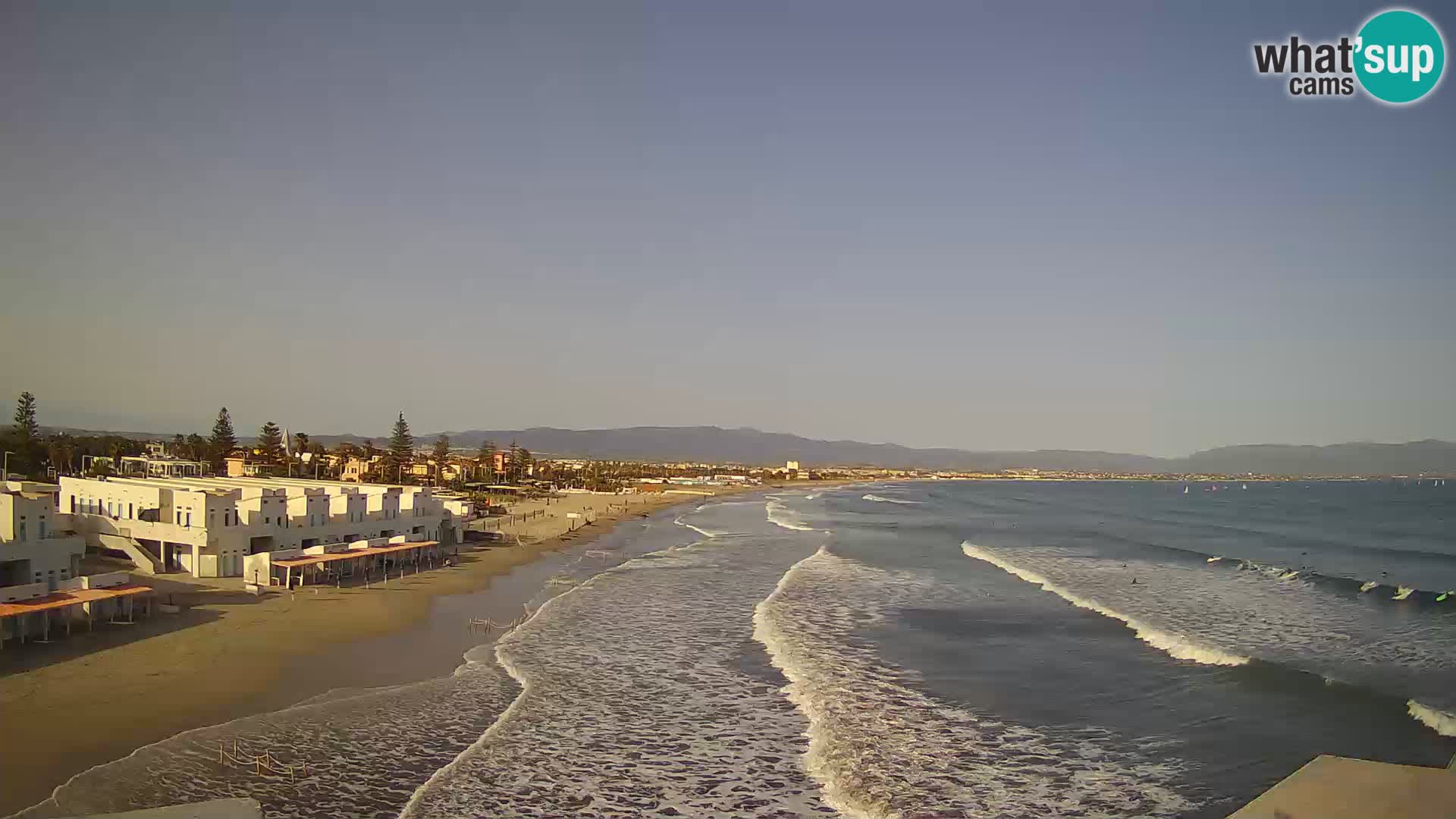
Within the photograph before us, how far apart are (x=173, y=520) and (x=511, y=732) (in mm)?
22222

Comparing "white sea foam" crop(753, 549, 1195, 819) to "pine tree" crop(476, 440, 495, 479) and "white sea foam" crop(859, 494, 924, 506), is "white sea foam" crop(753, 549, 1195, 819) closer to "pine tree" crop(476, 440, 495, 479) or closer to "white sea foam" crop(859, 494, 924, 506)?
"white sea foam" crop(859, 494, 924, 506)

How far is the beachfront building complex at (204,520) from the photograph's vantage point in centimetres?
3039

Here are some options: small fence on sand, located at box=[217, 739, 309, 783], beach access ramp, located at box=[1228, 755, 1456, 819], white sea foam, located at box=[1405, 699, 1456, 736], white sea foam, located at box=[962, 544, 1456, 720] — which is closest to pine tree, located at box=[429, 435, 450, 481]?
white sea foam, located at box=[962, 544, 1456, 720]

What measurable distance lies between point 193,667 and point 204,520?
12.8 meters

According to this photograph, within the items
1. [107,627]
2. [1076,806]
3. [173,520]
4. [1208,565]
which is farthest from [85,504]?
→ [1208,565]

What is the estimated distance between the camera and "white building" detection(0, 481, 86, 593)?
24.3 meters

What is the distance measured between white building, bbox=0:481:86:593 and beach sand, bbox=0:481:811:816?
2879 millimetres

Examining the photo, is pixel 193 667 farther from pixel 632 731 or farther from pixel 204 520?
pixel 204 520

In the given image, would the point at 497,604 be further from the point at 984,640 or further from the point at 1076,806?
the point at 1076,806

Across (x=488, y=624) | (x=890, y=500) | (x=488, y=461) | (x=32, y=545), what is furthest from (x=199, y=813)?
(x=890, y=500)

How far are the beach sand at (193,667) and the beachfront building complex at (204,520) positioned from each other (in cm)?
158

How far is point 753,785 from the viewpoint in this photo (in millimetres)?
13602

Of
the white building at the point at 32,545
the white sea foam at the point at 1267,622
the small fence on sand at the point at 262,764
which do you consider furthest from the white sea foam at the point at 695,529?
the small fence on sand at the point at 262,764

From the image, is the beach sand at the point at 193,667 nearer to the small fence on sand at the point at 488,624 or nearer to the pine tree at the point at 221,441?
the small fence on sand at the point at 488,624
